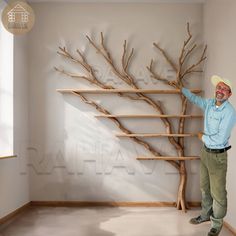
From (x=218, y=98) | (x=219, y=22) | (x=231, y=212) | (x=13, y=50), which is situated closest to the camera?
(x=218, y=98)

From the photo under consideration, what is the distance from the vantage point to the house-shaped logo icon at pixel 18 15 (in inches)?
180

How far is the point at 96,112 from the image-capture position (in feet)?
16.7

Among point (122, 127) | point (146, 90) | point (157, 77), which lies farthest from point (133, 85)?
point (122, 127)

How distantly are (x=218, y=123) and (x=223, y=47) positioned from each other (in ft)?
3.79

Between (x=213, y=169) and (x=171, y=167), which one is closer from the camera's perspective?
(x=213, y=169)

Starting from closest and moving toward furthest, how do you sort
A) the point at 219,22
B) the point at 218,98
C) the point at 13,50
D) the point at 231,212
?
the point at 218,98, the point at 231,212, the point at 219,22, the point at 13,50

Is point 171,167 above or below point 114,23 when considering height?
below

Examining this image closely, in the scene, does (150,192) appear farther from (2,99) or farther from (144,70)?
(2,99)

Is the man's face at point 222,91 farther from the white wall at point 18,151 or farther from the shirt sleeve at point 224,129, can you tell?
the white wall at point 18,151

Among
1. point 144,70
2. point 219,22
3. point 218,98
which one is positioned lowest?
point 218,98

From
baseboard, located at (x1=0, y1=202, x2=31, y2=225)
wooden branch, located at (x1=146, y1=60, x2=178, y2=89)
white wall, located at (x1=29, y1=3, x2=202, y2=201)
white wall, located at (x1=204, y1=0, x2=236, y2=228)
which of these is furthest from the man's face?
baseboard, located at (x1=0, y1=202, x2=31, y2=225)

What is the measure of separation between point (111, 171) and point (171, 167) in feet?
2.66

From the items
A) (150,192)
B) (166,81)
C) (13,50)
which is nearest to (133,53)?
(166,81)

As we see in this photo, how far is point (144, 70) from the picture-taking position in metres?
5.08
